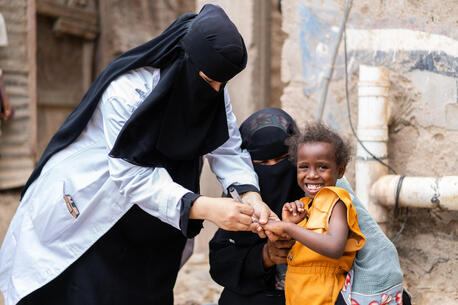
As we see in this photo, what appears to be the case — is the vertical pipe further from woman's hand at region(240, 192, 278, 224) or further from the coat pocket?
the coat pocket

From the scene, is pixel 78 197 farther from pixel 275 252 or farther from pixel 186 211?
pixel 275 252

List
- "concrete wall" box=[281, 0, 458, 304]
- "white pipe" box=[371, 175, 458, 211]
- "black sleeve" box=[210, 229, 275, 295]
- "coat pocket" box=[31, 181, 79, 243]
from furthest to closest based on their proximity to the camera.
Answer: "concrete wall" box=[281, 0, 458, 304] < "white pipe" box=[371, 175, 458, 211] < "black sleeve" box=[210, 229, 275, 295] < "coat pocket" box=[31, 181, 79, 243]

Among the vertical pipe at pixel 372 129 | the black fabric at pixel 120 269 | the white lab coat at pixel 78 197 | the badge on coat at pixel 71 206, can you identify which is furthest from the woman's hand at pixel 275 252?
the vertical pipe at pixel 372 129

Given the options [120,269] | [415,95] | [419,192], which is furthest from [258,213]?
[415,95]

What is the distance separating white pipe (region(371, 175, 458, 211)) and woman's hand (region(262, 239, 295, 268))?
3.12 ft

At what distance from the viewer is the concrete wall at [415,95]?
2910 mm

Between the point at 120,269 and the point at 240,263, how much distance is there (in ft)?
1.65

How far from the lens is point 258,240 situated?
7.91 feet

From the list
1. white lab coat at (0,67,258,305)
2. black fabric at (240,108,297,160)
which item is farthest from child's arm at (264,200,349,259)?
black fabric at (240,108,297,160)

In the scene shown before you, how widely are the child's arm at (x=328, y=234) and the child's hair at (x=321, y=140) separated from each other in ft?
0.90

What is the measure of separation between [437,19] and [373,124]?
647 mm

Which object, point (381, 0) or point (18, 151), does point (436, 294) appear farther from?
point (18, 151)

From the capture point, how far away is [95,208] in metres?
2.19

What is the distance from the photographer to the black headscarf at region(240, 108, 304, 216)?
2.39 metres
